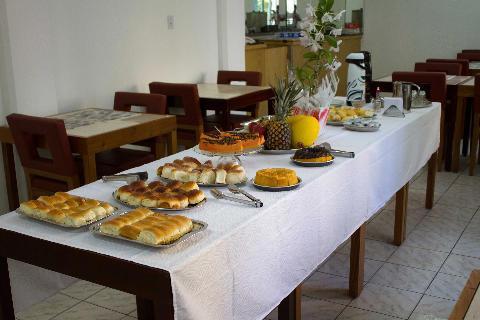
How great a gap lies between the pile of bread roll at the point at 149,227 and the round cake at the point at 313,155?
685 mm

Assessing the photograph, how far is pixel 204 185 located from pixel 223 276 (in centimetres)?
43

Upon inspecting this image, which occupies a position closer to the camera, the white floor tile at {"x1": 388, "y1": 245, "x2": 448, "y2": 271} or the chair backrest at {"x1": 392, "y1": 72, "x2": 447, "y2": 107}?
the white floor tile at {"x1": 388, "y1": 245, "x2": 448, "y2": 271}

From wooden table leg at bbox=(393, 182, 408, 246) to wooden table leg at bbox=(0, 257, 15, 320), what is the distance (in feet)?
6.41

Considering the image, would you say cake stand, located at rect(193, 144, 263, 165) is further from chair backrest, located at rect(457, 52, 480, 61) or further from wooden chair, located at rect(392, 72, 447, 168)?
chair backrest, located at rect(457, 52, 480, 61)

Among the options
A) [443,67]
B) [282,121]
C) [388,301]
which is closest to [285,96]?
[282,121]

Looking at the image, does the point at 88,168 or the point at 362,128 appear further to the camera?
the point at 88,168

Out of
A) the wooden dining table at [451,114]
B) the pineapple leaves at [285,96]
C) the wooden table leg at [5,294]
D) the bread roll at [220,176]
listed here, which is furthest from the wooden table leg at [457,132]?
the wooden table leg at [5,294]

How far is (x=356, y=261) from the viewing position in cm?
241

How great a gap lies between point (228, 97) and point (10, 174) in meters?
1.44

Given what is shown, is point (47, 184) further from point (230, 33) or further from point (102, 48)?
point (230, 33)

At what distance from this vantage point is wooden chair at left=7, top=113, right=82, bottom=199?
2678 mm

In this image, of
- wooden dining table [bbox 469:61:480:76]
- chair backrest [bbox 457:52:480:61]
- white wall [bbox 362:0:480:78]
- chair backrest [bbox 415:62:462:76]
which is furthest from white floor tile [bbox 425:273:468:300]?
white wall [bbox 362:0:480:78]

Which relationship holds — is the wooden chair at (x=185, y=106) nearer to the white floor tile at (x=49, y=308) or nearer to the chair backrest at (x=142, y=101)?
the chair backrest at (x=142, y=101)

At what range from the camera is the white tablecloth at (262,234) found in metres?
1.33
